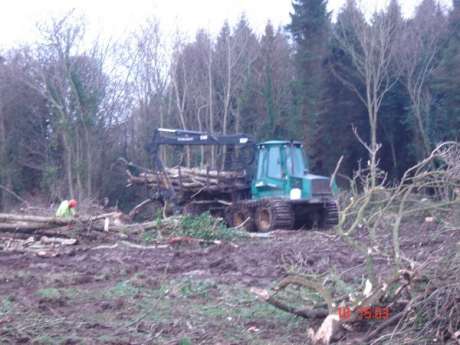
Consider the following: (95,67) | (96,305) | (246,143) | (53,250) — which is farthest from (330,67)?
(96,305)

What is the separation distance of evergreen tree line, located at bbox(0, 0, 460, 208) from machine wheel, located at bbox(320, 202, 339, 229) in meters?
12.4

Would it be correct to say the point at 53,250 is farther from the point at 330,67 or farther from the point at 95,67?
the point at 330,67

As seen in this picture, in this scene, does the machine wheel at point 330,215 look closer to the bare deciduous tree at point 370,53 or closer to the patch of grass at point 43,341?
the patch of grass at point 43,341

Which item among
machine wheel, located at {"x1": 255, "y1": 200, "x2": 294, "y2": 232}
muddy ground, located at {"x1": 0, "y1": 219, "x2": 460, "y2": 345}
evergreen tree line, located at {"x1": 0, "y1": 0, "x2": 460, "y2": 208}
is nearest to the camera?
muddy ground, located at {"x1": 0, "y1": 219, "x2": 460, "y2": 345}

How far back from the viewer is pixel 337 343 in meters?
7.19

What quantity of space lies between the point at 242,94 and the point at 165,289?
29.7 meters

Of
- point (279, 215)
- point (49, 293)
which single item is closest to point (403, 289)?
point (49, 293)

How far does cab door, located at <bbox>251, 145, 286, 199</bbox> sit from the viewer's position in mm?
21109

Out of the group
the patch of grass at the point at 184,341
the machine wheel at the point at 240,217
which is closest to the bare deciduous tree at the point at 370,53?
the machine wheel at the point at 240,217

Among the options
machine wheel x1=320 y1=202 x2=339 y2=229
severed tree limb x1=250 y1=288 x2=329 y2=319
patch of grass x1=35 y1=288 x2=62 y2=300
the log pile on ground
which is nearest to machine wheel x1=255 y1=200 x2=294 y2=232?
machine wheel x1=320 y1=202 x2=339 y2=229

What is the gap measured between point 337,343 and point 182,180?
51.2 ft

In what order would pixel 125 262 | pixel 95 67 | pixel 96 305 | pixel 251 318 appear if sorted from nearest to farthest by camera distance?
pixel 251 318, pixel 96 305, pixel 125 262, pixel 95 67

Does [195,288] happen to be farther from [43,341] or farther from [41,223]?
[41,223]

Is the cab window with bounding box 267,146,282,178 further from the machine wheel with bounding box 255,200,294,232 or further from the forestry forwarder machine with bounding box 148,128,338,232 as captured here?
the machine wheel with bounding box 255,200,294,232
